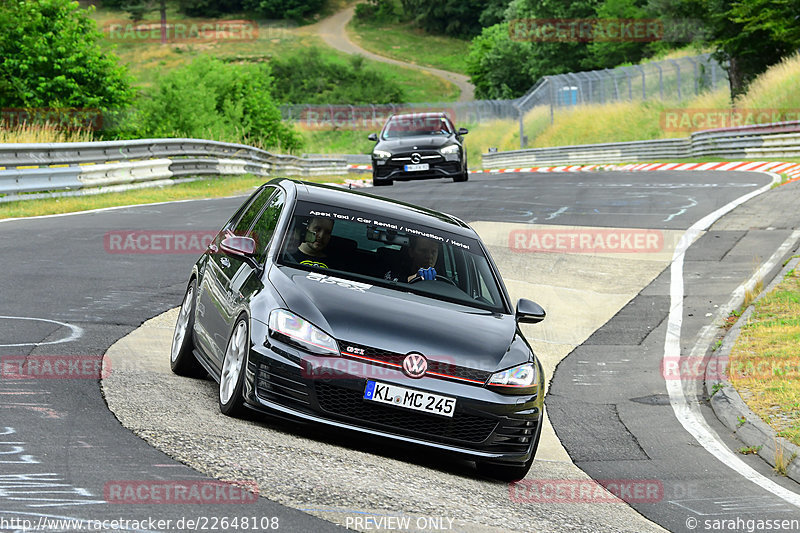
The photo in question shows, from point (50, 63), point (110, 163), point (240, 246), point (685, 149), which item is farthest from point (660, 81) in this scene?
point (240, 246)

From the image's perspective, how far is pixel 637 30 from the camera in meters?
77.7

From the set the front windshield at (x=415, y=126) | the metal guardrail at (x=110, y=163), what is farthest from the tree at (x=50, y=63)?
the front windshield at (x=415, y=126)

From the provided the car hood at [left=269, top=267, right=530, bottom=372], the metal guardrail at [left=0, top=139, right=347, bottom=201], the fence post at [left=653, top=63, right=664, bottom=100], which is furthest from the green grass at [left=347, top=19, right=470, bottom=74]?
the car hood at [left=269, top=267, right=530, bottom=372]

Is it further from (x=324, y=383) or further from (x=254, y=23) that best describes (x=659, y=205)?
(x=254, y=23)

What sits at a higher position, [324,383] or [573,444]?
[324,383]

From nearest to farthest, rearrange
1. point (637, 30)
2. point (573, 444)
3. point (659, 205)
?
point (573, 444)
point (659, 205)
point (637, 30)

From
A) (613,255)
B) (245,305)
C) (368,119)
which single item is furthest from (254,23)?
(245,305)

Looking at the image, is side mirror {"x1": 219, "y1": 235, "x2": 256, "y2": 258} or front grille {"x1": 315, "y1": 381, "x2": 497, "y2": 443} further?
side mirror {"x1": 219, "y1": 235, "x2": 256, "y2": 258}

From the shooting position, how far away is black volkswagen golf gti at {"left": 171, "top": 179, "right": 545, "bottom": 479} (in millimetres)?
6566

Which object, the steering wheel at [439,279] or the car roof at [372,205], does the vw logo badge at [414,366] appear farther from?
the car roof at [372,205]

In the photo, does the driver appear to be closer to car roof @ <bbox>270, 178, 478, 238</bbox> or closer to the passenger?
car roof @ <bbox>270, 178, 478, 238</bbox>

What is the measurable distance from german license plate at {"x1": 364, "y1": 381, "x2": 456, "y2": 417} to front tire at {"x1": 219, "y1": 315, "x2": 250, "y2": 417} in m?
0.80

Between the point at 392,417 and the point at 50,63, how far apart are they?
119ft

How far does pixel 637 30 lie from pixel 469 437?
74.6m
